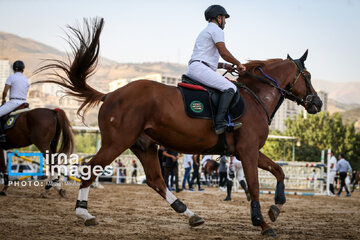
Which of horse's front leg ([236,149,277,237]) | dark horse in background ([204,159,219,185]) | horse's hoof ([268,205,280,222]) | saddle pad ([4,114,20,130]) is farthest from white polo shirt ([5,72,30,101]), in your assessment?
dark horse in background ([204,159,219,185])

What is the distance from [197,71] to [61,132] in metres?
6.57

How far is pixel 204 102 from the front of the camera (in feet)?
22.8

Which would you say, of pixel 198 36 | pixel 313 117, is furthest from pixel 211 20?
pixel 313 117

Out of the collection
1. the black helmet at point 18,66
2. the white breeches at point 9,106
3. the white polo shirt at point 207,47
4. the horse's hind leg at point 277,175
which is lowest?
the horse's hind leg at point 277,175

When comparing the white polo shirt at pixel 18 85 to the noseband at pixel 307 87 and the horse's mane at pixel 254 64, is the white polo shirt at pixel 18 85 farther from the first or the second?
the noseband at pixel 307 87

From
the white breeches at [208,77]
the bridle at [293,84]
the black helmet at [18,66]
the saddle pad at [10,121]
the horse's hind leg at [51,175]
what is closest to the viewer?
Answer: the white breeches at [208,77]

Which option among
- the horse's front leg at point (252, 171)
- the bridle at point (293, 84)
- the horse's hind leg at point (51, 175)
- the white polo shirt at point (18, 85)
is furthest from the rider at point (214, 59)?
the white polo shirt at point (18, 85)

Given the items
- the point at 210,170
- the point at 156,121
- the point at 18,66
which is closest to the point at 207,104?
the point at 156,121

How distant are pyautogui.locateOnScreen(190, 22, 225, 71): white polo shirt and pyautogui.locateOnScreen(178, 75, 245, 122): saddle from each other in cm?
48

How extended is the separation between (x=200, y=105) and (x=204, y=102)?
91mm

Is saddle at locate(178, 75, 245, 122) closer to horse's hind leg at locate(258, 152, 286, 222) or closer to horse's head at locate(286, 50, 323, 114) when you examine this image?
horse's hind leg at locate(258, 152, 286, 222)

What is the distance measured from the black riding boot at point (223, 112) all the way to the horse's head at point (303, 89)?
179 centimetres

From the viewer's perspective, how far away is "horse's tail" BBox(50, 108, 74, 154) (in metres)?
12.5

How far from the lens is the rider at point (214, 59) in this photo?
685cm
